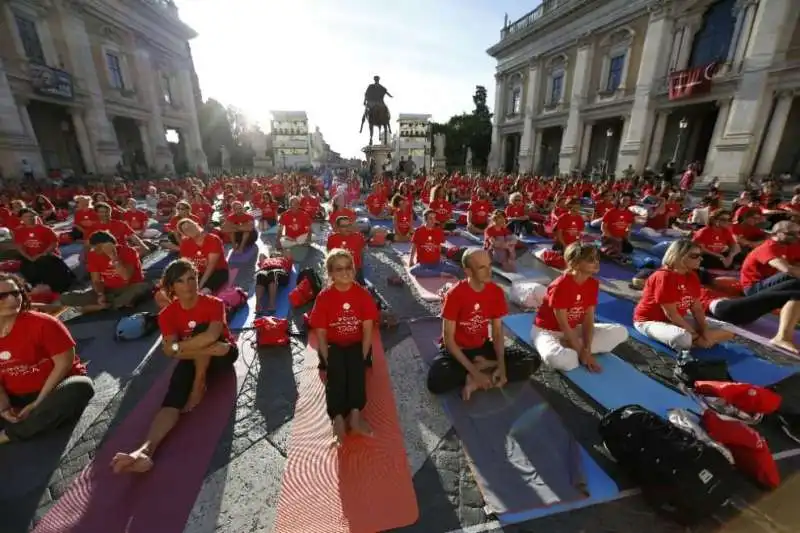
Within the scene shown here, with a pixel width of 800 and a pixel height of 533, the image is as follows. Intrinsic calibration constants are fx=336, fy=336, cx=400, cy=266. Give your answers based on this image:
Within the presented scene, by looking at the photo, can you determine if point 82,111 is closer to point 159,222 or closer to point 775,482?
point 159,222

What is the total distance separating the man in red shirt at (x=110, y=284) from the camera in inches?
199

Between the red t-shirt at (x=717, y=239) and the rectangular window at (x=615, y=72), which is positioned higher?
the rectangular window at (x=615, y=72)

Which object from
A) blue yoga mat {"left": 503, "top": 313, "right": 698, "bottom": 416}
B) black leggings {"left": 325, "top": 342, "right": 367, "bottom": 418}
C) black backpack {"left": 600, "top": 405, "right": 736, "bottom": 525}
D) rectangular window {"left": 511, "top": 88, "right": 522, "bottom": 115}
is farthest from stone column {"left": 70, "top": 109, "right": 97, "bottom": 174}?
rectangular window {"left": 511, "top": 88, "right": 522, "bottom": 115}

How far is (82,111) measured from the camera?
21781mm

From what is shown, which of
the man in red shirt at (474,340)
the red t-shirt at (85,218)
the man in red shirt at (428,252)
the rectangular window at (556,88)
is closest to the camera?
the man in red shirt at (474,340)

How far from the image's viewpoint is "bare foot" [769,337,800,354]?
4.13 meters

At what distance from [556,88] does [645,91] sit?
9.32m

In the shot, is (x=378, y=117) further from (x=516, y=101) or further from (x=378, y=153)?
(x=516, y=101)

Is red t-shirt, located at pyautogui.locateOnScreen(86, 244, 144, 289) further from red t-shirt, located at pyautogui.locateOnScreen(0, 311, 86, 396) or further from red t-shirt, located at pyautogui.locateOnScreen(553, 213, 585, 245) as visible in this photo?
red t-shirt, located at pyautogui.locateOnScreen(553, 213, 585, 245)

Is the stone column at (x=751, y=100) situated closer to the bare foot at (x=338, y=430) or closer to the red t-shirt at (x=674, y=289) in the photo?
the red t-shirt at (x=674, y=289)

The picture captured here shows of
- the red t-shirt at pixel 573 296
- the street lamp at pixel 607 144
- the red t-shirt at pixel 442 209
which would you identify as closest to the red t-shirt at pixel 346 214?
the red t-shirt at pixel 442 209

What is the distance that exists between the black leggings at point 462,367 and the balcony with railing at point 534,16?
30648 millimetres

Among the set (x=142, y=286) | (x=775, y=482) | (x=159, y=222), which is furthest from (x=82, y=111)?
(x=775, y=482)

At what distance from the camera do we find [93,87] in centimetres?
2198
